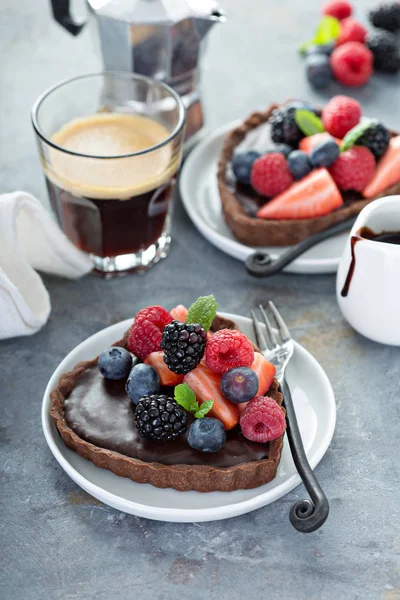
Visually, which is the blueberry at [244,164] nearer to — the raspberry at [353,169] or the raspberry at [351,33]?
the raspberry at [353,169]

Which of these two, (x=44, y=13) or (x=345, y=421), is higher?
(x=44, y=13)

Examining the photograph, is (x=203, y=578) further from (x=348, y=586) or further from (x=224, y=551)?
(x=348, y=586)

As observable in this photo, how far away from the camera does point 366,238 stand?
179cm

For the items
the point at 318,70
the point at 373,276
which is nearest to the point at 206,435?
the point at 373,276

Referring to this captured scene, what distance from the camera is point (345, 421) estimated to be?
1.71m

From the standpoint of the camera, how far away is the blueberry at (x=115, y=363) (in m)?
1.60

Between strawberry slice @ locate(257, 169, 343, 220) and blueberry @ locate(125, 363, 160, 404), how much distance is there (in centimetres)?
72

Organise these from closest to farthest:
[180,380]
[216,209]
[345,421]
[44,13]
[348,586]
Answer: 1. [348,586]
2. [180,380]
3. [345,421]
4. [216,209]
5. [44,13]

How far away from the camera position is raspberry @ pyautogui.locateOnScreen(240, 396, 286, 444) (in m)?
1.46

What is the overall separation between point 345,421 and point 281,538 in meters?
0.35

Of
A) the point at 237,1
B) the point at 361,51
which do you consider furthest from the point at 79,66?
Result: the point at 361,51

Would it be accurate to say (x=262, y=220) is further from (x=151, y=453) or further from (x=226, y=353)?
(x=151, y=453)

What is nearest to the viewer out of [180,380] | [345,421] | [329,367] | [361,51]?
[180,380]

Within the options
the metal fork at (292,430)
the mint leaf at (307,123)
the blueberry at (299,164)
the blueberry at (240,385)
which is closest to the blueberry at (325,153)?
the blueberry at (299,164)
